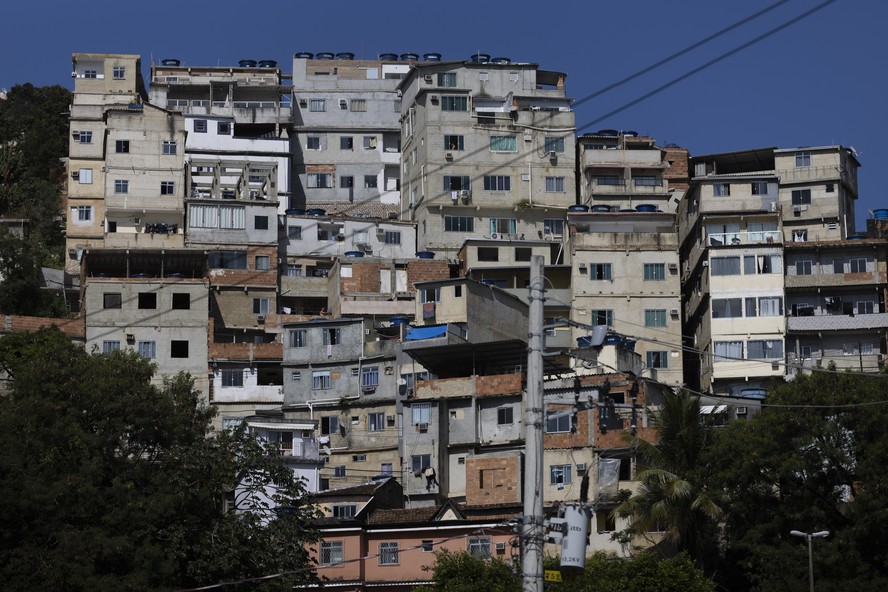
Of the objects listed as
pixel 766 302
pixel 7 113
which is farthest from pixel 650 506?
pixel 7 113

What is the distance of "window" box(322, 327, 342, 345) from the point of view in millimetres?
86938

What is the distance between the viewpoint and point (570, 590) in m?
57.0

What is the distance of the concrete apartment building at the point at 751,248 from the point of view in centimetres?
9031

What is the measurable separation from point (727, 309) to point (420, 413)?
2094 cm

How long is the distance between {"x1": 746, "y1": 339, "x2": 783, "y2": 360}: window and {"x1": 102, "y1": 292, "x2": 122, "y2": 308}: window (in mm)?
33720

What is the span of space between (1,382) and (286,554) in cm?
3197

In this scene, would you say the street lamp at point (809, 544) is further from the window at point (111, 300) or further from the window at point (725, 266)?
the window at point (111, 300)

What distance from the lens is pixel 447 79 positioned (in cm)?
11356

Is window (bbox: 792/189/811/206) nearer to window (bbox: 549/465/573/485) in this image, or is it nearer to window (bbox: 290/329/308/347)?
window (bbox: 290/329/308/347)

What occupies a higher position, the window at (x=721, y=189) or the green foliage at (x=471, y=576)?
the window at (x=721, y=189)

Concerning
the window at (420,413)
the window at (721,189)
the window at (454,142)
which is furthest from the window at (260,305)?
the window at (721,189)

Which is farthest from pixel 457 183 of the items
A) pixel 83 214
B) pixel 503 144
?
pixel 83 214

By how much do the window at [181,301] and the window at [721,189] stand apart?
30.2 meters

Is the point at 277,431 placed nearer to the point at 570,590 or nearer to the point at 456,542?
the point at 456,542
